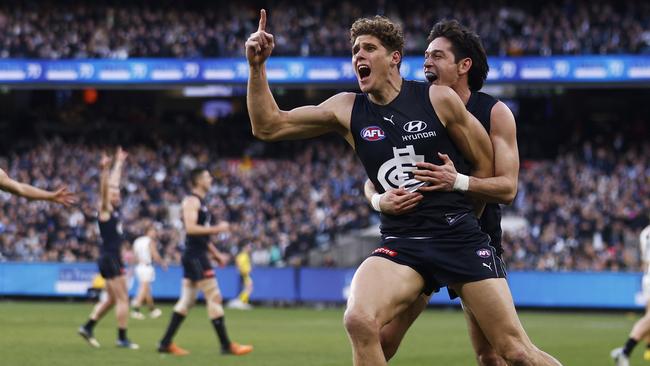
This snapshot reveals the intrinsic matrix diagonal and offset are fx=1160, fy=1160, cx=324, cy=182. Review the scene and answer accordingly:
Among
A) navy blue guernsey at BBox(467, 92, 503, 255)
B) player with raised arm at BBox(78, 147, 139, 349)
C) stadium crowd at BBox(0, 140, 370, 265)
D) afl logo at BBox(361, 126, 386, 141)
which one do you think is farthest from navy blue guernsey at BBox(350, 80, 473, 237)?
stadium crowd at BBox(0, 140, 370, 265)

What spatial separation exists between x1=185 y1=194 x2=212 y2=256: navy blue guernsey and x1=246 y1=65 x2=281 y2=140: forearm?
27.5 ft

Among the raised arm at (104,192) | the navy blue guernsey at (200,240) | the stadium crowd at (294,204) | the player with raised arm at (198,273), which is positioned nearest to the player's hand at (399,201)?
the player with raised arm at (198,273)

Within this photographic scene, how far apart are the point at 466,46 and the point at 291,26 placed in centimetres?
3231

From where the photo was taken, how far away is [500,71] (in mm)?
35875

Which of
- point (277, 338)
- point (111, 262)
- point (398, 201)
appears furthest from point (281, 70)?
point (398, 201)

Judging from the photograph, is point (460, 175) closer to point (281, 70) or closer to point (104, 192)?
point (104, 192)

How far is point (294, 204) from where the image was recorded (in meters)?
35.9

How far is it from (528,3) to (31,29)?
17.5m

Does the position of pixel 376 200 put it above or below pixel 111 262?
above

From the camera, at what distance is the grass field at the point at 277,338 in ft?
48.5

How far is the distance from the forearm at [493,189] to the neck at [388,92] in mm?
744

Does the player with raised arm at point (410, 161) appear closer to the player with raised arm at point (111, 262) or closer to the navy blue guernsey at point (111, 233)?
the player with raised arm at point (111, 262)

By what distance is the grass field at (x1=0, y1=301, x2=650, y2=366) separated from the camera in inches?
582

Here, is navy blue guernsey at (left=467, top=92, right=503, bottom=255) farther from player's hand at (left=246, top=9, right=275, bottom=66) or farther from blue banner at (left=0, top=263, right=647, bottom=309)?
blue banner at (left=0, top=263, right=647, bottom=309)
